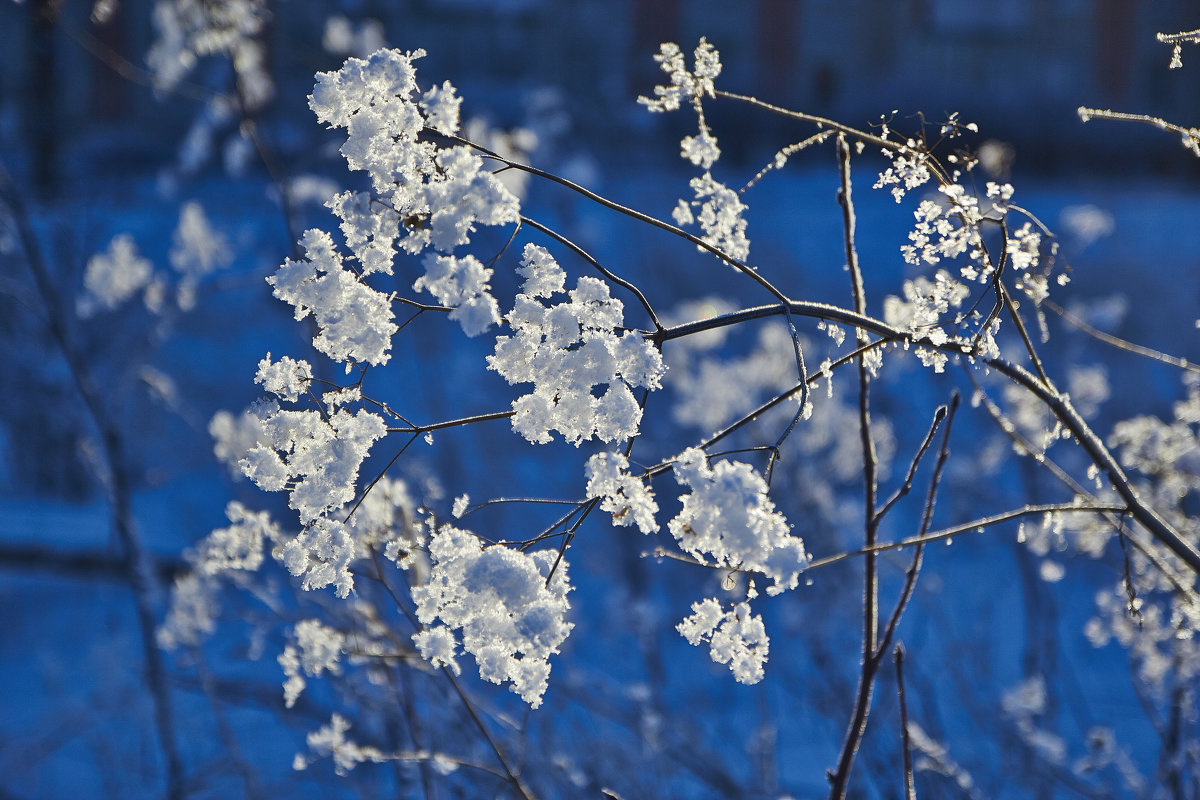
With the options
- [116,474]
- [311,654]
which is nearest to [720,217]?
[311,654]

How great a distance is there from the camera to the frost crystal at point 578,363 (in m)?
0.67

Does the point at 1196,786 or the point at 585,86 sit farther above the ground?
the point at 585,86

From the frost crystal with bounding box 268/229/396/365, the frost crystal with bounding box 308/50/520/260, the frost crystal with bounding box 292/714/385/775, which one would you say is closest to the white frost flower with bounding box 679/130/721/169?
the frost crystal with bounding box 308/50/520/260

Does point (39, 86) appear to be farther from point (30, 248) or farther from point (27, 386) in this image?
point (30, 248)

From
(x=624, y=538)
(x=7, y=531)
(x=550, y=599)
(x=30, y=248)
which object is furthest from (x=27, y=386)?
(x=550, y=599)

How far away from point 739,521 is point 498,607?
0.21 meters

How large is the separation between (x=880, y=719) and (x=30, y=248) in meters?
2.12

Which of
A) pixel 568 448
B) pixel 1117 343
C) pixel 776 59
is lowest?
pixel 1117 343

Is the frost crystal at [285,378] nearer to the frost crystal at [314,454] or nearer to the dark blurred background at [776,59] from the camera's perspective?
the frost crystal at [314,454]

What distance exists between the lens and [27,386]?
5719mm

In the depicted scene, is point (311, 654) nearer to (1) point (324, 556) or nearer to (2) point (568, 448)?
(1) point (324, 556)

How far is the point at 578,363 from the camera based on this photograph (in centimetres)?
67

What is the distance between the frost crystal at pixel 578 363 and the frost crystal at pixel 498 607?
107mm

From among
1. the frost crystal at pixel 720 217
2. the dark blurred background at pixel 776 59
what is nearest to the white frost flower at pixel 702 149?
the frost crystal at pixel 720 217
